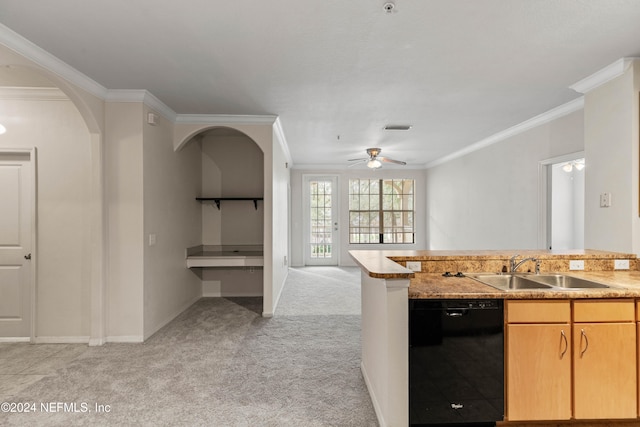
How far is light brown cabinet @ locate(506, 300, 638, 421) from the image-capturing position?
1.91m

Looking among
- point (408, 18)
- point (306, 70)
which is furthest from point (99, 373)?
point (408, 18)

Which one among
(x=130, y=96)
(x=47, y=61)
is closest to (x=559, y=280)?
(x=130, y=96)

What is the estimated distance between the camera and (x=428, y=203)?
26.9ft

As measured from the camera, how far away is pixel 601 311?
6.31ft

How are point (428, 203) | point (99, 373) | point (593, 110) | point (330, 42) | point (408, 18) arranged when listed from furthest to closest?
point (428, 203)
point (593, 110)
point (99, 373)
point (330, 42)
point (408, 18)

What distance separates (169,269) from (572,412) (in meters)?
3.97

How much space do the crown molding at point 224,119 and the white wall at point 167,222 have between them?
0.73ft

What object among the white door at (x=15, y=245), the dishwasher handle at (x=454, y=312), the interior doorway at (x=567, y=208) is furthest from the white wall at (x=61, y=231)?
the interior doorway at (x=567, y=208)

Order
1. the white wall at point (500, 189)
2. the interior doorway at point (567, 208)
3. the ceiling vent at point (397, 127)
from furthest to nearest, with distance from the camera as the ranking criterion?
the interior doorway at point (567, 208) → the ceiling vent at point (397, 127) → the white wall at point (500, 189)

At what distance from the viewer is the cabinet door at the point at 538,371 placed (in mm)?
1908

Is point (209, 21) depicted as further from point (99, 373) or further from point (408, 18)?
point (99, 373)

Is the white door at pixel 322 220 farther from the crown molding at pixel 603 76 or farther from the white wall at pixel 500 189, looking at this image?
the crown molding at pixel 603 76

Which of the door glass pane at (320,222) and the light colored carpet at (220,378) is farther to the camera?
the door glass pane at (320,222)

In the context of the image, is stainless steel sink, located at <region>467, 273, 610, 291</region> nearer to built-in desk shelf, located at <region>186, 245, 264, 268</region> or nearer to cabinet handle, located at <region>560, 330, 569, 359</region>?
cabinet handle, located at <region>560, 330, 569, 359</region>
